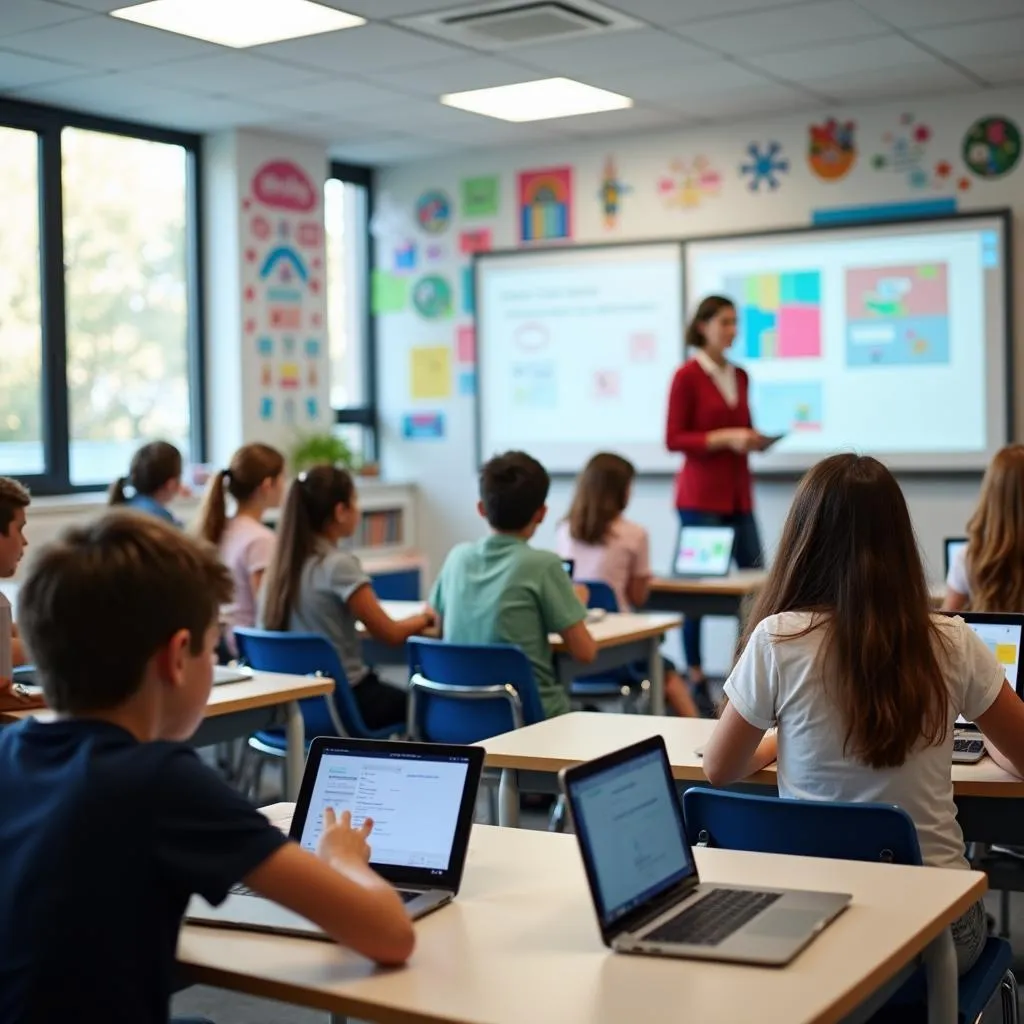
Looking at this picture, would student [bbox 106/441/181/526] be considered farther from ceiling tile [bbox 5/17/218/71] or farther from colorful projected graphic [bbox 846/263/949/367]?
colorful projected graphic [bbox 846/263/949/367]

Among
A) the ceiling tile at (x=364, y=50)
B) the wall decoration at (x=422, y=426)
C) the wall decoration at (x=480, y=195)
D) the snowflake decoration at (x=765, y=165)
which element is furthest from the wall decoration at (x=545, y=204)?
the ceiling tile at (x=364, y=50)

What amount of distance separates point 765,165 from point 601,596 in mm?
3181

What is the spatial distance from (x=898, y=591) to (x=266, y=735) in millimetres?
2553

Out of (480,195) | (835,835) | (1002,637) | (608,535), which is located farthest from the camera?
(480,195)

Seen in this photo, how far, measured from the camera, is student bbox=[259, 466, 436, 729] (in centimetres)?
437

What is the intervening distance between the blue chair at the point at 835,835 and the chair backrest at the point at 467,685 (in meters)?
1.67

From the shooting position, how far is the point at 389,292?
8.80m

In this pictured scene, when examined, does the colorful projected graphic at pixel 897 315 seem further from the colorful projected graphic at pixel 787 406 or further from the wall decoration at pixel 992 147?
the wall decoration at pixel 992 147

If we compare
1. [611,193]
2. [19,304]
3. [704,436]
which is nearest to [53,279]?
[19,304]

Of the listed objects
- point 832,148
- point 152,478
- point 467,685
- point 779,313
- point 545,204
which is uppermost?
point 832,148

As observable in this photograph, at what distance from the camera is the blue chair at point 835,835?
2119 mm

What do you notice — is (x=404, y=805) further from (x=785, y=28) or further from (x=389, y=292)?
(x=389, y=292)

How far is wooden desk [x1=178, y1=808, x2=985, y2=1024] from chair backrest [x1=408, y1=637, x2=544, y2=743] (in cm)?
191

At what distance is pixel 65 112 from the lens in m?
6.99
